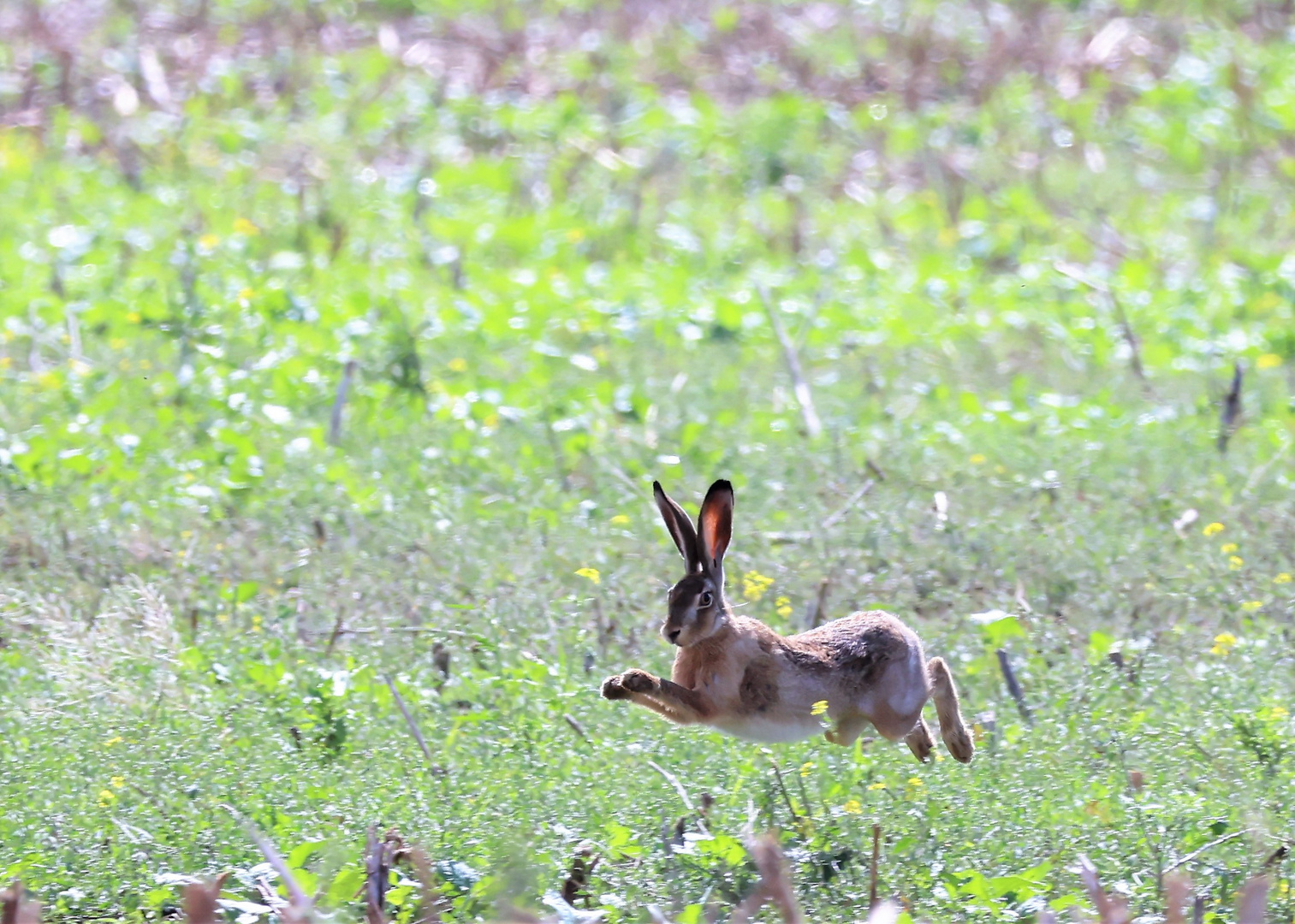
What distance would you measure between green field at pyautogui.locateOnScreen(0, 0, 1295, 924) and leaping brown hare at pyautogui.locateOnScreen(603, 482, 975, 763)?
8.1 inches

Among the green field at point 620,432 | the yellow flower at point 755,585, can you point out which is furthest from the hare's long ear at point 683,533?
the yellow flower at point 755,585

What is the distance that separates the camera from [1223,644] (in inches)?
231

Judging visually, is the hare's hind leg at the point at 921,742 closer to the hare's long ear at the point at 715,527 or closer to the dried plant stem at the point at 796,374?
the hare's long ear at the point at 715,527

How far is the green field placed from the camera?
4715 mm

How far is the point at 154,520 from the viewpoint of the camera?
6668 mm

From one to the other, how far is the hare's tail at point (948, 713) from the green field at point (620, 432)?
0.19 feet

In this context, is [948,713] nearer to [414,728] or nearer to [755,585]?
[755,585]

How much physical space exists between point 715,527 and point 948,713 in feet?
3.12

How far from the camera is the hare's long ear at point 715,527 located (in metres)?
4.49

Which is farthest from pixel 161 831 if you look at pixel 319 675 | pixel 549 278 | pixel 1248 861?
pixel 549 278

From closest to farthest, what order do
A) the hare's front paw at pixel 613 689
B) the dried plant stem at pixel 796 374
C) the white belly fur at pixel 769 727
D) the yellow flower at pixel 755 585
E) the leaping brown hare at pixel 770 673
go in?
the hare's front paw at pixel 613 689 < the leaping brown hare at pixel 770 673 < the white belly fur at pixel 769 727 < the yellow flower at pixel 755 585 < the dried plant stem at pixel 796 374

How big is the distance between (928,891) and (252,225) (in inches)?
266

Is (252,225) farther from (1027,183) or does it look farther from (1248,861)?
(1248,861)

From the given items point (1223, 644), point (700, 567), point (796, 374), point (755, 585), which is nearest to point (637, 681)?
point (700, 567)
